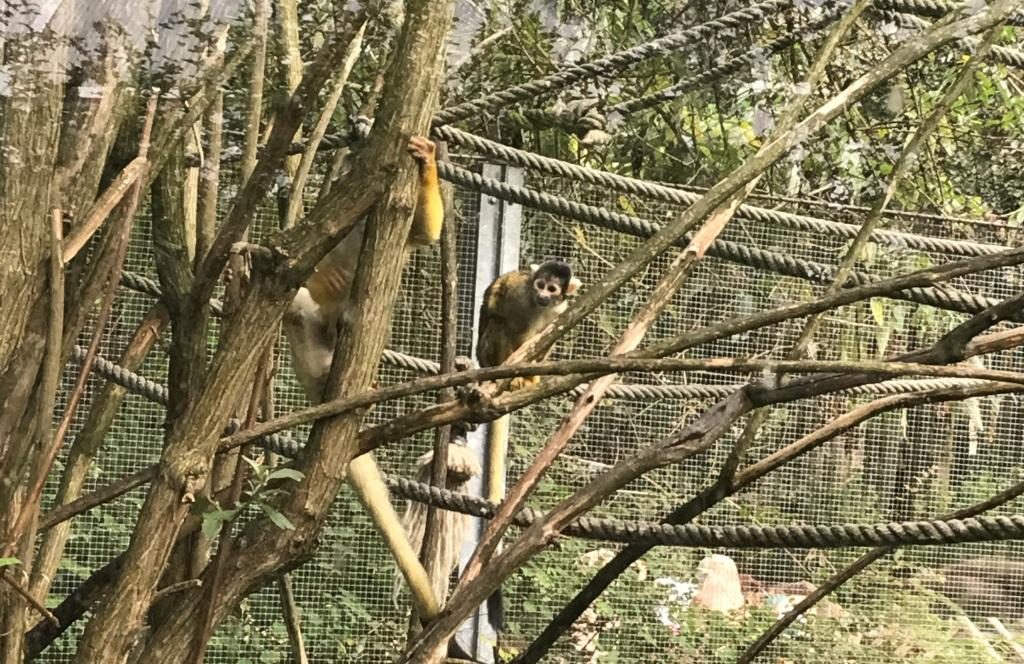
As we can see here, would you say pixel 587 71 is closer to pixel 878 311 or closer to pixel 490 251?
pixel 490 251

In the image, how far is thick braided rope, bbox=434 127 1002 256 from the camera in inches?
77.9

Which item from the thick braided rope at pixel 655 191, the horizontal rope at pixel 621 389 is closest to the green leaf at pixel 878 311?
the thick braided rope at pixel 655 191

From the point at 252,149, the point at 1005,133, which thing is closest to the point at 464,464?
the point at 252,149

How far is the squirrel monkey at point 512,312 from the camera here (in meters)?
2.25

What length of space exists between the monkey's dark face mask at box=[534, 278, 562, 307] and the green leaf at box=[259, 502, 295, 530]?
1450 millimetres

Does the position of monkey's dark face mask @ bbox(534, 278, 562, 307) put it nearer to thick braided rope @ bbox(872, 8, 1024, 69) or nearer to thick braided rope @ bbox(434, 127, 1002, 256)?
thick braided rope @ bbox(434, 127, 1002, 256)

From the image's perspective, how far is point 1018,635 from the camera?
278cm

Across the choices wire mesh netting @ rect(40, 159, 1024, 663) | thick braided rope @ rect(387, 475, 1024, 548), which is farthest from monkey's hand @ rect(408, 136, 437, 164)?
wire mesh netting @ rect(40, 159, 1024, 663)

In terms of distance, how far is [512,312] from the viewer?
2291mm

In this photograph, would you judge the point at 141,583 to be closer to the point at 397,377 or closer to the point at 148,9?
the point at 148,9

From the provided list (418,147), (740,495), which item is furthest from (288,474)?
(740,495)

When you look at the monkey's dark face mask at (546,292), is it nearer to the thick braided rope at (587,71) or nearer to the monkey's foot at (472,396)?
the thick braided rope at (587,71)

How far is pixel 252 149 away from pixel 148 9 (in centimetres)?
14

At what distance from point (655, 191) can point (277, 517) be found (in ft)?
4.73
